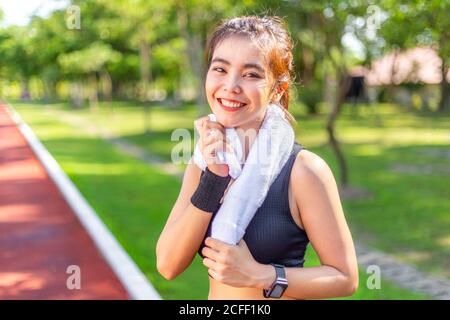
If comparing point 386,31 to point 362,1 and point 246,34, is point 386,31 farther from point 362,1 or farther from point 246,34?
point 246,34

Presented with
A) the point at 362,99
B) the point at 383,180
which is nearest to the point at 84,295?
the point at 383,180

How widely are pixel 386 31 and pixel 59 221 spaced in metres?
4.29

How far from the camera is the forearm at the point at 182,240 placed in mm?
1438

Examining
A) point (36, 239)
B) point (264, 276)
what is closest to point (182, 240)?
point (264, 276)

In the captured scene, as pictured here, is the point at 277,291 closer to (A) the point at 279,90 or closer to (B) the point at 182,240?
(B) the point at 182,240

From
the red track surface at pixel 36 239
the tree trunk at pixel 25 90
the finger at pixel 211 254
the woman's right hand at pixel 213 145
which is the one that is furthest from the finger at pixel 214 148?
the tree trunk at pixel 25 90

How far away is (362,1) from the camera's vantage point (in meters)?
8.28

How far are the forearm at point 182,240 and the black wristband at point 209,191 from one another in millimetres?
17

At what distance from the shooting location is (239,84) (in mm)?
1467

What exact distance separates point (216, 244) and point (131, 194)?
27.9 feet

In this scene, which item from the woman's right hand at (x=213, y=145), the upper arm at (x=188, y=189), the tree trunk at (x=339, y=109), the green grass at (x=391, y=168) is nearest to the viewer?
the woman's right hand at (x=213, y=145)

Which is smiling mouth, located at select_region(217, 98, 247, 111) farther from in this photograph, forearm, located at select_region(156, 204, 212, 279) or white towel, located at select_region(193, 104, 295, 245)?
forearm, located at select_region(156, 204, 212, 279)

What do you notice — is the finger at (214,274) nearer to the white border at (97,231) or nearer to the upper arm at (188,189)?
the upper arm at (188,189)

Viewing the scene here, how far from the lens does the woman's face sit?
1466 millimetres
